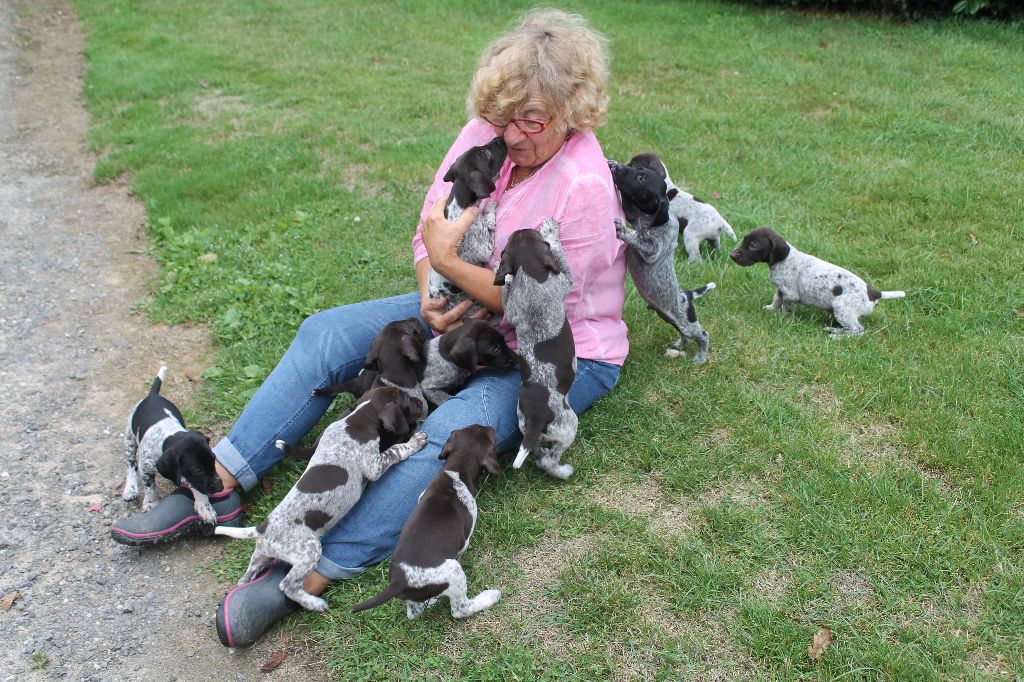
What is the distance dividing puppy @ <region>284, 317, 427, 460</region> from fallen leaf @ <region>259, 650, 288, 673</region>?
0.97 metres

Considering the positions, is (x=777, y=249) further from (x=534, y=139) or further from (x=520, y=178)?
(x=534, y=139)

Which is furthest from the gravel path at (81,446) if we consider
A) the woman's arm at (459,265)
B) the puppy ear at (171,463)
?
the woman's arm at (459,265)

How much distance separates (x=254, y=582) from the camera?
3410 mm

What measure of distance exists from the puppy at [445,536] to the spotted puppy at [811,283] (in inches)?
94.9

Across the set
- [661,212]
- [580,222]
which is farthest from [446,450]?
[661,212]

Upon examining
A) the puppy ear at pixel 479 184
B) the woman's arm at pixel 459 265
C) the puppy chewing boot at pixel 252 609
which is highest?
the puppy ear at pixel 479 184

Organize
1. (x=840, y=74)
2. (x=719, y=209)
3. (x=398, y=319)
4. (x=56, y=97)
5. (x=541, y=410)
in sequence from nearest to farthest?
(x=541, y=410)
(x=398, y=319)
(x=719, y=209)
(x=840, y=74)
(x=56, y=97)

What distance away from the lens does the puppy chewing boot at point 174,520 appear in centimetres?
373

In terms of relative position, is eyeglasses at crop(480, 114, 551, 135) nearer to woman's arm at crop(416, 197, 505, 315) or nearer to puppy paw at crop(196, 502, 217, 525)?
woman's arm at crop(416, 197, 505, 315)

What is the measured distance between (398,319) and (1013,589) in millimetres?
3065

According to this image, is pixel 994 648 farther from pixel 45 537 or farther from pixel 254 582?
pixel 45 537

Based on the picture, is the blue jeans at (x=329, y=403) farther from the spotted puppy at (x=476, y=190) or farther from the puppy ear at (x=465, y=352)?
the spotted puppy at (x=476, y=190)

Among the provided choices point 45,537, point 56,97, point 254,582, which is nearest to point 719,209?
point 254,582

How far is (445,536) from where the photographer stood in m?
3.28
